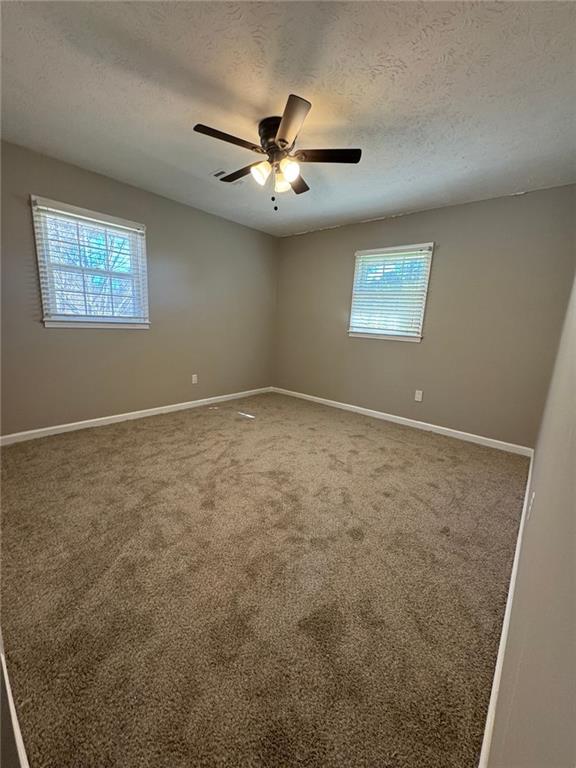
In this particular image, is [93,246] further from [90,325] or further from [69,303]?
[90,325]

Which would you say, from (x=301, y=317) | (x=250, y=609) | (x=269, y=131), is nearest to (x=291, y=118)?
(x=269, y=131)

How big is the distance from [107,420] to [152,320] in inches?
47.5

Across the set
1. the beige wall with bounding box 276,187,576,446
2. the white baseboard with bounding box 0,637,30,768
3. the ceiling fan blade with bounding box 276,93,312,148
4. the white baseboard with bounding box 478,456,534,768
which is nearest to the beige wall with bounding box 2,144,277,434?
the beige wall with bounding box 276,187,576,446

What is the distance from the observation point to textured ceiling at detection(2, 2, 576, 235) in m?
1.31

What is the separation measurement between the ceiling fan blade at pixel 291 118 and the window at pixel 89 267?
2.14 metres

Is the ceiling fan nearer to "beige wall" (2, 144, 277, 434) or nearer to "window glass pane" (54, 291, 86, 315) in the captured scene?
"beige wall" (2, 144, 277, 434)

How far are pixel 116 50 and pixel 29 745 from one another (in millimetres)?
2755

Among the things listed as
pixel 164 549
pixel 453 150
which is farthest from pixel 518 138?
pixel 164 549

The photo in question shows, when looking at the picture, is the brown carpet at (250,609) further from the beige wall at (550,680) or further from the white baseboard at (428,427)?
the white baseboard at (428,427)

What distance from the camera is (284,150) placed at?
6.19 feet

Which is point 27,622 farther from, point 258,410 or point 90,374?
point 258,410

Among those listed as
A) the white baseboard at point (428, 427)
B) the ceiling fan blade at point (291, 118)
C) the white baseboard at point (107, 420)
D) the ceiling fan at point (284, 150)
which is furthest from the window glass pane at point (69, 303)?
the white baseboard at point (428, 427)

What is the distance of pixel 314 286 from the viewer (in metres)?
4.43

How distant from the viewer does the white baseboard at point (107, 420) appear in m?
2.75
